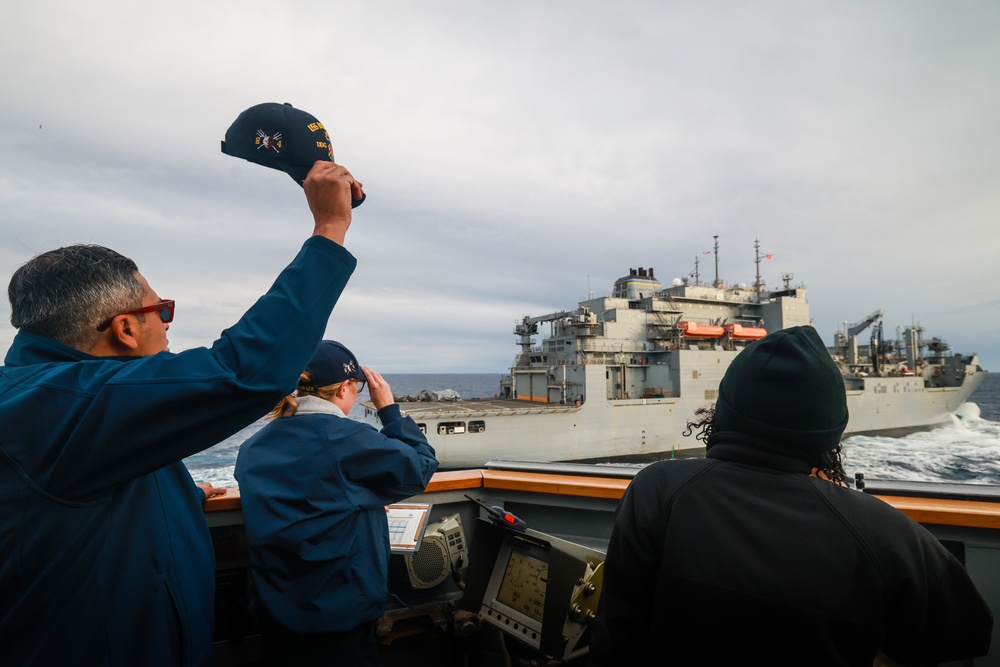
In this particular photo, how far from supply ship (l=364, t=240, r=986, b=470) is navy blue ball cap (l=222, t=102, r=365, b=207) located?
16.7 meters

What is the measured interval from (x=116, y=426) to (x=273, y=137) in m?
0.87

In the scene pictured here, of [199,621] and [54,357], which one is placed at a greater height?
[54,357]

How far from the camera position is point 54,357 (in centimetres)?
110

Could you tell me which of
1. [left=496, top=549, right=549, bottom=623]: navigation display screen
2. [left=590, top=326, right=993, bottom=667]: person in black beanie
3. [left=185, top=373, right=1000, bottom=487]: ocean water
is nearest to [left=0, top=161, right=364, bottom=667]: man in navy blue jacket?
[left=590, top=326, right=993, bottom=667]: person in black beanie

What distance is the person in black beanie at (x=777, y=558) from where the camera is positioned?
1107mm

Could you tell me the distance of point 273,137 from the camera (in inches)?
54.1

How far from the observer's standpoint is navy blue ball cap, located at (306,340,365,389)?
1915 millimetres

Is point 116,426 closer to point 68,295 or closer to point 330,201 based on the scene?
point 68,295

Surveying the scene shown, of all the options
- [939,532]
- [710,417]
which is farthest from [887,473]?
[710,417]

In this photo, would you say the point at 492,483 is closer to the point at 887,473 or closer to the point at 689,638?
the point at 689,638

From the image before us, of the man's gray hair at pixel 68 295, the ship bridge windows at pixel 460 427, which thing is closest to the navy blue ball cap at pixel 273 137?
the man's gray hair at pixel 68 295

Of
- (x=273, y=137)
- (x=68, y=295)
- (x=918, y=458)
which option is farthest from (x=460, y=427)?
(x=918, y=458)

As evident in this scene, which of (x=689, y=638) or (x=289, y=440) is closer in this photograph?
(x=689, y=638)

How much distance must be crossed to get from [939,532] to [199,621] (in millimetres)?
2949
